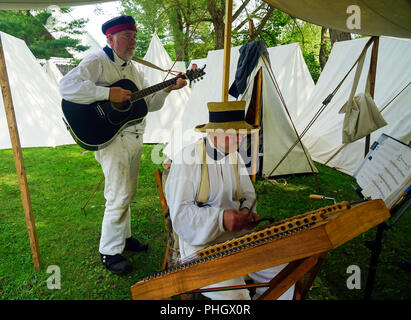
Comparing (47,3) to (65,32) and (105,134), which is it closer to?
(105,134)

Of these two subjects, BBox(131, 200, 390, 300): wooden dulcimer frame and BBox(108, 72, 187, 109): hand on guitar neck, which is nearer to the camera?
BBox(131, 200, 390, 300): wooden dulcimer frame

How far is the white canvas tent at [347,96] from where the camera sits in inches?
194

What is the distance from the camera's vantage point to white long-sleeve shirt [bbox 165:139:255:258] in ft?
5.90

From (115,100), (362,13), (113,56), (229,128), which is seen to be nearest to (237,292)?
(229,128)

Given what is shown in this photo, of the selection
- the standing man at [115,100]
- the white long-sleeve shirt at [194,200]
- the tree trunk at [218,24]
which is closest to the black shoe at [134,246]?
the standing man at [115,100]

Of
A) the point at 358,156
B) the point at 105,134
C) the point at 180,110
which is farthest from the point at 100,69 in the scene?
the point at 180,110

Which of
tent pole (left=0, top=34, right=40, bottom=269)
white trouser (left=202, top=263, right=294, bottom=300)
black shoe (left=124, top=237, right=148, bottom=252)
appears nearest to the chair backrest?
white trouser (left=202, top=263, right=294, bottom=300)

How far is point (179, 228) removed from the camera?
1864mm

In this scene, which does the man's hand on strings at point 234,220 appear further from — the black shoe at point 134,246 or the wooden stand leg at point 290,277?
the black shoe at point 134,246

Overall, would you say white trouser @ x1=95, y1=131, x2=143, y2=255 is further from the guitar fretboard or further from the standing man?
the guitar fretboard

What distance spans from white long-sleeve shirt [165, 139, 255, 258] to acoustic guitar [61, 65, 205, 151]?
3.18 feet

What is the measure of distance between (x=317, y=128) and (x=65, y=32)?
15.7 meters

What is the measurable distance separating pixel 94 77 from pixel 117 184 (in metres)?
1.01
